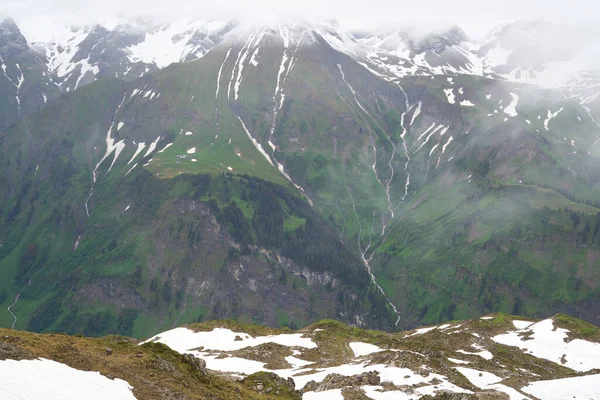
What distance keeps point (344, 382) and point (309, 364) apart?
69.7 ft

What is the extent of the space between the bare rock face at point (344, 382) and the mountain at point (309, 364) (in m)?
0.12

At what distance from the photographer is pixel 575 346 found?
324 feet

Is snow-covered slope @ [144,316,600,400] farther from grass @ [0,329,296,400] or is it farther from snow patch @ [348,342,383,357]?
grass @ [0,329,296,400]

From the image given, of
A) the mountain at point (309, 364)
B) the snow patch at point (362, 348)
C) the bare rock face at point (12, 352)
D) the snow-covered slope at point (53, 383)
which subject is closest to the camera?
the snow-covered slope at point (53, 383)

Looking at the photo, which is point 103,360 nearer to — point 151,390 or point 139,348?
point 151,390

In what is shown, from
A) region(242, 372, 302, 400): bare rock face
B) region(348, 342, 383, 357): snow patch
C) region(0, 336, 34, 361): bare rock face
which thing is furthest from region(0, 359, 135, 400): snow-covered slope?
region(348, 342, 383, 357): snow patch

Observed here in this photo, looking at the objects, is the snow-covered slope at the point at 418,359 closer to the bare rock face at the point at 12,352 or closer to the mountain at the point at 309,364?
the mountain at the point at 309,364

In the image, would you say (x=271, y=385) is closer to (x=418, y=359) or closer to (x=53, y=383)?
(x=418, y=359)

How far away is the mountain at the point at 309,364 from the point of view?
36.4 meters

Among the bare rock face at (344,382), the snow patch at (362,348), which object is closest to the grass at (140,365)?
the bare rock face at (344,382)

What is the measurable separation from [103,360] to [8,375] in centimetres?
880

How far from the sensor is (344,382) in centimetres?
5678

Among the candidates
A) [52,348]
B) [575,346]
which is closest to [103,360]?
[52,348]

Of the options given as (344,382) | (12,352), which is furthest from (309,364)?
(12,352)
